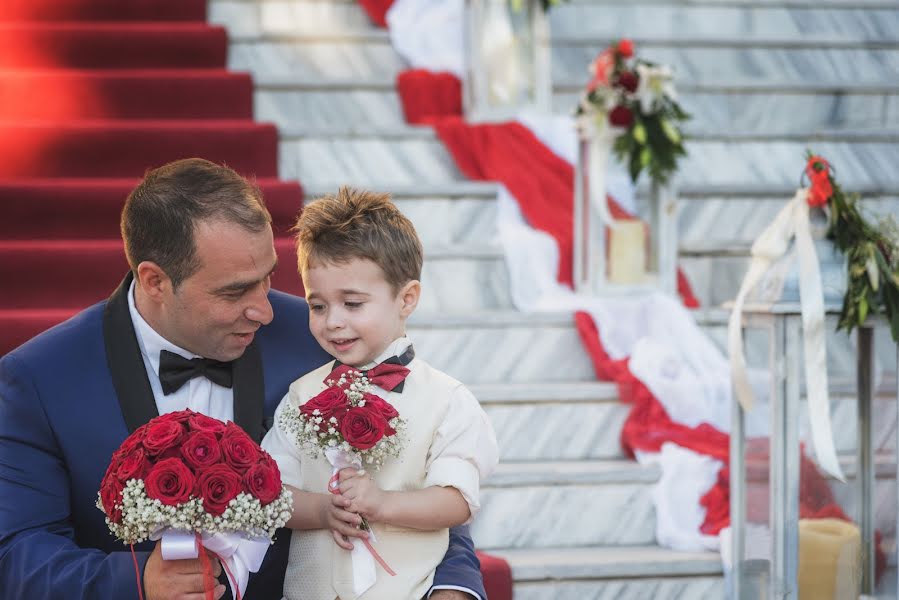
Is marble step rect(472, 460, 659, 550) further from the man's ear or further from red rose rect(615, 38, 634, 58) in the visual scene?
red rose rect(615, 38, 634, 58)

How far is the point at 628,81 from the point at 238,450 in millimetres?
2724

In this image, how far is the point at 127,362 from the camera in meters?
2.22

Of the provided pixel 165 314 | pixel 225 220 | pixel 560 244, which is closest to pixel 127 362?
pixel 165 314

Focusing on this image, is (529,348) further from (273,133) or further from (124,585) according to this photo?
(124,585)

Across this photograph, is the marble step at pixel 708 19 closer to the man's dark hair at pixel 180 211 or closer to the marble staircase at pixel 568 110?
the marble staircase at pixel 568 110

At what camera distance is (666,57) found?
5.50m

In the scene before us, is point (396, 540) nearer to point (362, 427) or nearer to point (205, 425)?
point (362, 427)

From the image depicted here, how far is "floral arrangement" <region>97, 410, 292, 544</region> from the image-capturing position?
1.73m

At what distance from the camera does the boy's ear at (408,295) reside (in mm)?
2203

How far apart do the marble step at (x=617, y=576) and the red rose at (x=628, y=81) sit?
1.69 metres

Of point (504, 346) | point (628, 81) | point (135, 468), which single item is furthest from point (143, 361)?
point (628, 81)

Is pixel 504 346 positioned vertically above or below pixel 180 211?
below

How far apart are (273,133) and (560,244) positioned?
Result: 1.19 m

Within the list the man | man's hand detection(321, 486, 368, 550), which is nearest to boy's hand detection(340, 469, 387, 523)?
man's hand detection(321, 486, 368, 550)
